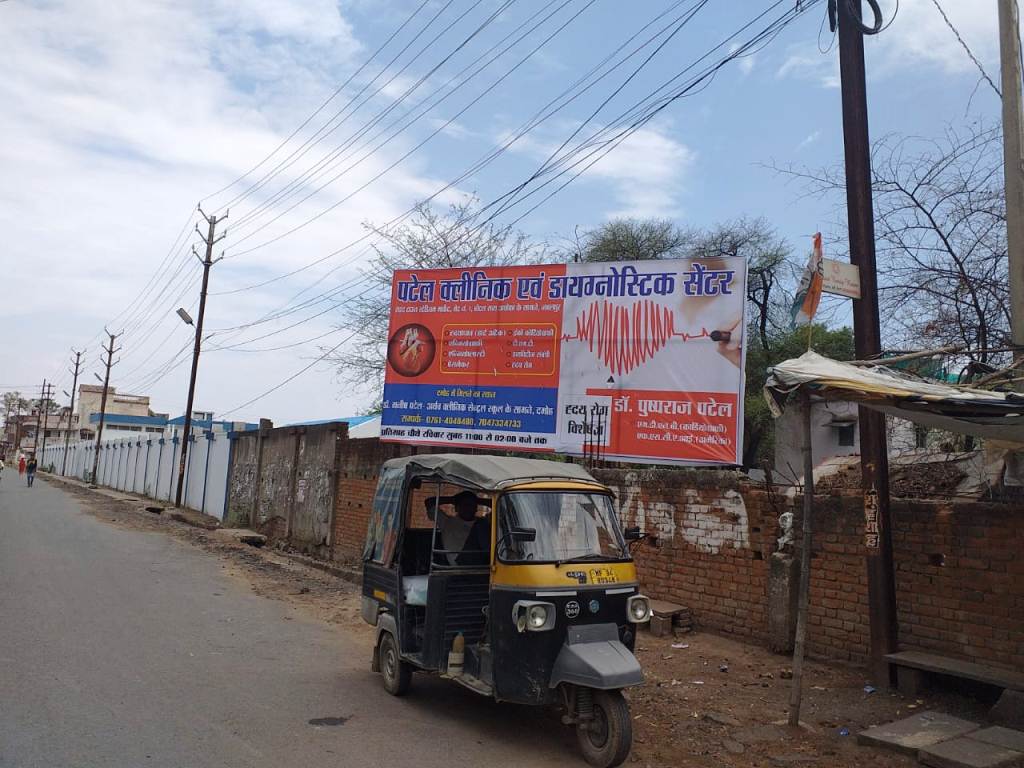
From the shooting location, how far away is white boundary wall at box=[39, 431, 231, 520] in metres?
25.9

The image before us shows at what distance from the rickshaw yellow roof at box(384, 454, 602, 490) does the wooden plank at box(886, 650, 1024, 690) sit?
3.11 meters

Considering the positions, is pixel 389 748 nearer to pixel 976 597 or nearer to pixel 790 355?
pixel 976 597

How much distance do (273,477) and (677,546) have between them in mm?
13328

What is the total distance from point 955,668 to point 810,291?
3.33m

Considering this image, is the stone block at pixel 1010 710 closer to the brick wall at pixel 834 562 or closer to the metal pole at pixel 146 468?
the brick wall at pixel 834 562

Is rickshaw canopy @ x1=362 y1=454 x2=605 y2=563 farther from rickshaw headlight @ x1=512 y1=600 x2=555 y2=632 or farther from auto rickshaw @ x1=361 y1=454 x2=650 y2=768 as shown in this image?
rickshaw headlight @ x1=512 y1=600 x2=555 y2=632

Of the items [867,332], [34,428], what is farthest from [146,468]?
A: [34,428]

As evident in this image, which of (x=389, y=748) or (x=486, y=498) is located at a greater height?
(x=486, y=498)

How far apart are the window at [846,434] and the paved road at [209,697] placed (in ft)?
64.7

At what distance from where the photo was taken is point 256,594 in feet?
40.9

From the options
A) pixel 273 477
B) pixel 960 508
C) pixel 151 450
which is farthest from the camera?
pixel 151 450

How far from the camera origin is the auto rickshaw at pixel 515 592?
5543mm

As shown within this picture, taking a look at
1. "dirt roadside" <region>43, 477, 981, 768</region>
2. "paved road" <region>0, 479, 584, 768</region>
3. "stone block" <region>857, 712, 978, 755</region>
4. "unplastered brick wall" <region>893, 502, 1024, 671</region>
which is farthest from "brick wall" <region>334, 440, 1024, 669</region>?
"paved road" <region>0, 479, 584, 768</region>

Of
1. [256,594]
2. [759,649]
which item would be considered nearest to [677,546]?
[759,649]
